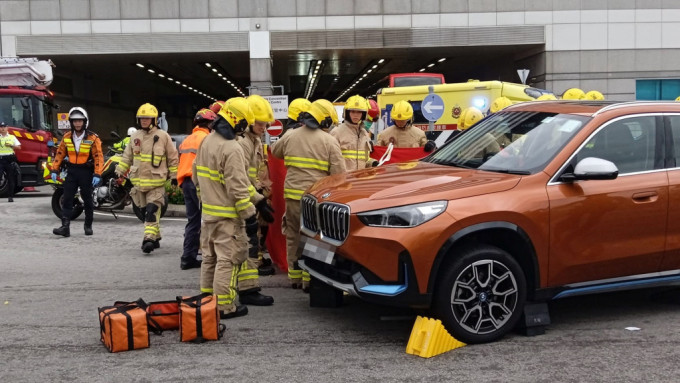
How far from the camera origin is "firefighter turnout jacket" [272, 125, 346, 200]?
22.4 feet

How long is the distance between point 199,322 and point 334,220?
1247 mm

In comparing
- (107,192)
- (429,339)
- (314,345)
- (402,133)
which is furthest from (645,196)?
(107,192)

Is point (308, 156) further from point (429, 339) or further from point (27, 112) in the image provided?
point (27, 112)

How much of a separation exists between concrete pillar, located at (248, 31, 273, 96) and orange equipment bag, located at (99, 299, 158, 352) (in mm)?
23873

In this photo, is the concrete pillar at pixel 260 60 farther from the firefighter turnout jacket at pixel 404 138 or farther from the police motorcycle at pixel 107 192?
the firefighter turnout jacket at pixel 404 138

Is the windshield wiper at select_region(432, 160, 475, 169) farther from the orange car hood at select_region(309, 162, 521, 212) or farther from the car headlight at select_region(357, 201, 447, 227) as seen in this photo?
the car headlight at select_region(357, 201, 447, 227)

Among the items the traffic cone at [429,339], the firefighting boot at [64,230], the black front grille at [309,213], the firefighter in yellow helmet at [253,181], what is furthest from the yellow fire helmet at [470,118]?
the firefighting boot at [64,230]

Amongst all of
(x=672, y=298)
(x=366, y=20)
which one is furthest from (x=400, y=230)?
(x=366, y=20)

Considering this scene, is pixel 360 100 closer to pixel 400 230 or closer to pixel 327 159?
pixel 327 159

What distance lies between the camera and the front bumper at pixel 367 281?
4.78 meters

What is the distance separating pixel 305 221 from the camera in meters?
5.86

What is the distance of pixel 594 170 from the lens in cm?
499

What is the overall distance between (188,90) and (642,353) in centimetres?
5142

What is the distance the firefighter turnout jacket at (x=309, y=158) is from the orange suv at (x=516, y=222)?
3.59ft
